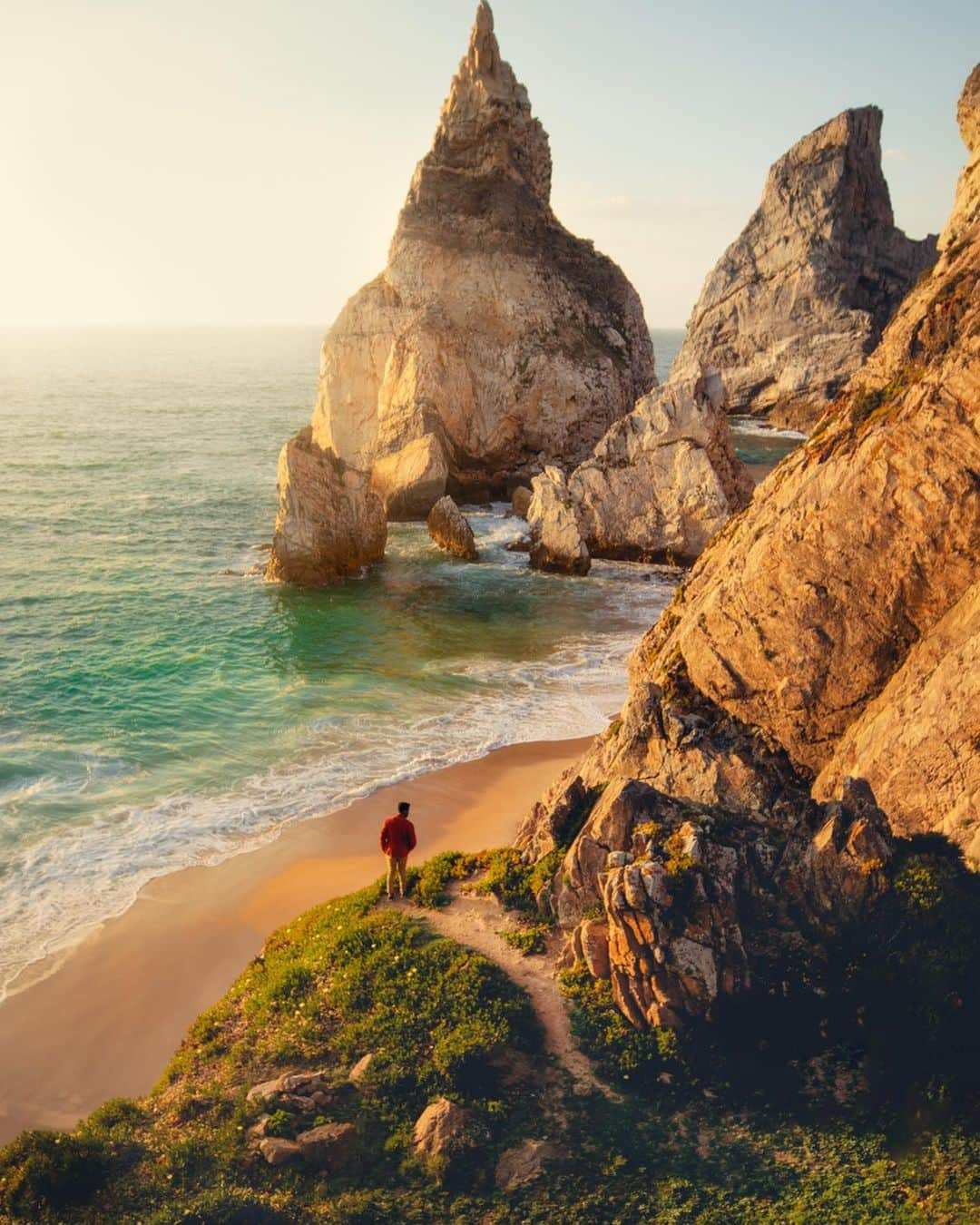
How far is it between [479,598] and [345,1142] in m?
29.0

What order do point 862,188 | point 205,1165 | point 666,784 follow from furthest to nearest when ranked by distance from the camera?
point 862,188, point 666,784, point 205,1165

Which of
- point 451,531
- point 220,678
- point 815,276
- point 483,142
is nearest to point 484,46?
point 483,142

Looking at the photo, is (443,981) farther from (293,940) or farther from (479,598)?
(479,598)

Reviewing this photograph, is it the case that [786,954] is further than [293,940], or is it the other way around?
[293,940]

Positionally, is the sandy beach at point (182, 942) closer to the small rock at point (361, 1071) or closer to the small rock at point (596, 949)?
the small rock at point (361, 1071)

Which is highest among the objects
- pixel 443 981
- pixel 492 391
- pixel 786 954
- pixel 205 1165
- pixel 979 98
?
pixel 979 98

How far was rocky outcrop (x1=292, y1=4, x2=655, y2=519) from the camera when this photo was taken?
175 feet

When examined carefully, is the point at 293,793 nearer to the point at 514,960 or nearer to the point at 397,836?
the point at 397,836

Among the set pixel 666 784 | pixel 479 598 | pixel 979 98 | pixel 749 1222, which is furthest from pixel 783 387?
pixel 749 1222

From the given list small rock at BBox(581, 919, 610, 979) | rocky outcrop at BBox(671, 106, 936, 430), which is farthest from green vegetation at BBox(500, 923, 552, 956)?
rocky outcrop at BBox(671, 106, 936, 430)

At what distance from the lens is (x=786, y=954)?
13.5 meters

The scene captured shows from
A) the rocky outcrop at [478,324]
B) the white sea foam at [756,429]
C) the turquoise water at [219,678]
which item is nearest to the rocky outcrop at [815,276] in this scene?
the white sea foam at [756,429]

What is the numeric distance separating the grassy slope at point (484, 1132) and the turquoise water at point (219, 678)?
6.55 meters

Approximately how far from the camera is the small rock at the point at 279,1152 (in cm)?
1159
